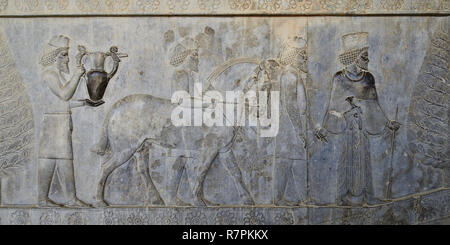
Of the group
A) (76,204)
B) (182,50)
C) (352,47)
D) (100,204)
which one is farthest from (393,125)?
(76,204)

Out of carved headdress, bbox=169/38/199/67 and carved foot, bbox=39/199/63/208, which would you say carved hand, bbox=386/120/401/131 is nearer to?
carved headdress, bbox=169/38/199/67

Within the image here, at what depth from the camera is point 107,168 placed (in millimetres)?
9148

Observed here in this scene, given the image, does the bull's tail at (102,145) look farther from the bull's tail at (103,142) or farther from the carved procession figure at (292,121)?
the carved procession figure at (292,121)

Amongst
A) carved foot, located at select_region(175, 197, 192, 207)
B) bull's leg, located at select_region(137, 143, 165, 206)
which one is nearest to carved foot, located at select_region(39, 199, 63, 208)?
bull's leg, located at select_region(137, 143, 165, 206)

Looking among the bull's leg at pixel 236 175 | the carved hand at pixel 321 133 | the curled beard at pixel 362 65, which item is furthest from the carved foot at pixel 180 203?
the curled beard at pixel 362 65

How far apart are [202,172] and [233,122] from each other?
0.73m

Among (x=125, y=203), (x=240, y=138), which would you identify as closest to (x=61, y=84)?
(x=125, y=203)

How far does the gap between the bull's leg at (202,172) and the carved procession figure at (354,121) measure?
1360 mm

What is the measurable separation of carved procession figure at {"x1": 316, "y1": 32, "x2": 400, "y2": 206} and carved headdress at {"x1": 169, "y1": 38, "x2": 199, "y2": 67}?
5.97ft

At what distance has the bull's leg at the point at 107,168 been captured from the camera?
360 inches

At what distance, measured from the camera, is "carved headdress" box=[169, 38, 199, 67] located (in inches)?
360

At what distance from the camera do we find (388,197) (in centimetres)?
921

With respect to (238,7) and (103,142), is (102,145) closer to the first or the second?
(103,142)

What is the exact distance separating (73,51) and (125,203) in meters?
2.02
